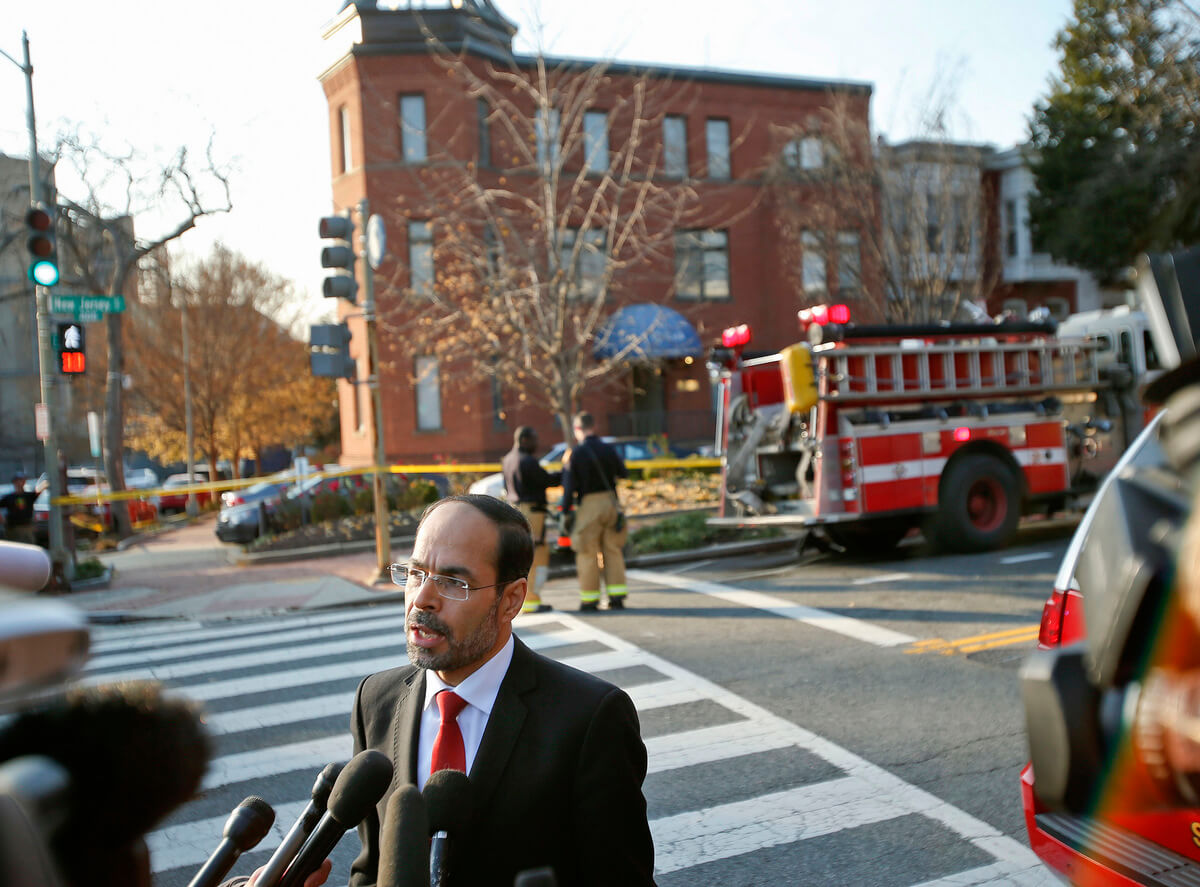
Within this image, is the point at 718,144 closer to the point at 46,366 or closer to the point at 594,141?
the point at 594,141

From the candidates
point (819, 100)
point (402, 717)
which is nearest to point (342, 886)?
point (402, 717)

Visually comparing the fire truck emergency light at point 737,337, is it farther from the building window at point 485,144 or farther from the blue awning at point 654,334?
the building window at point 485,144

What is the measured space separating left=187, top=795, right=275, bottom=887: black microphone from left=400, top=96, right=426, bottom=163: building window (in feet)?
86.8

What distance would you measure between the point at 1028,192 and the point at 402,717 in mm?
37216

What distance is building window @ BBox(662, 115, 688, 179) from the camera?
2771 centimetres

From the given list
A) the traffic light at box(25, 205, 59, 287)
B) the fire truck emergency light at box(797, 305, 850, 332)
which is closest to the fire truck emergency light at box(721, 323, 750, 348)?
the fire truck emergency light at box(797, 305, 850, 332)

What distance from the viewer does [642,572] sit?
13711mm

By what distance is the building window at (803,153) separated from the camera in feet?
78.4

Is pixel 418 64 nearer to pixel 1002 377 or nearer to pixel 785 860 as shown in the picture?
pixel 1002 377

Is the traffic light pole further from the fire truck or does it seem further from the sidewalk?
the fire truck

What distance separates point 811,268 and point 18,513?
56.2ft

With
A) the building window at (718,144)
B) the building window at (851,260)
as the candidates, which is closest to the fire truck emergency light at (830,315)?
the building window at (851,260)

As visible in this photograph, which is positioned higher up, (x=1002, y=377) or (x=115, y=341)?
(x=115, y=341)

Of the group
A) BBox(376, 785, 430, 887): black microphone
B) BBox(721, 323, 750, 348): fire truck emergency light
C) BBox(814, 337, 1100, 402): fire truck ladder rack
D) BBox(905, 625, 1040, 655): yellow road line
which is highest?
BBox(721, 323, 750, 348): fire truck emergency light
